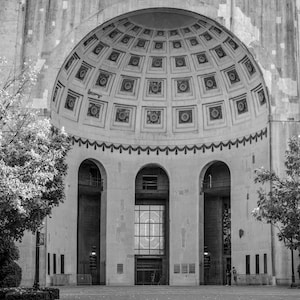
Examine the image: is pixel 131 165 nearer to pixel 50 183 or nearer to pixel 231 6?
pixel 231 6

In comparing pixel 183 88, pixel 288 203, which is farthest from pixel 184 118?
pixel 288 203

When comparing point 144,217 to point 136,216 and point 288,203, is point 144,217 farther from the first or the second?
point 288,203

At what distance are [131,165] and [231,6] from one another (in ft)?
46.2

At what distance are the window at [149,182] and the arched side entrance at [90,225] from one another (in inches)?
147

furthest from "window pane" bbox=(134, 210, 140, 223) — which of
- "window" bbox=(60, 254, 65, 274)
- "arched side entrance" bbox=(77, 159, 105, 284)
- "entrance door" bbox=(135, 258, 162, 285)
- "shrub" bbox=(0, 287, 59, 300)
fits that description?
"shrub" bbox=(0, 287, 59, 300)

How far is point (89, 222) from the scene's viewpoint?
5194 cm

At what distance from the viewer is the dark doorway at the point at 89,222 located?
166 ft

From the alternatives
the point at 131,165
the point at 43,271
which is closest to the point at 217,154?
the point at 131,165

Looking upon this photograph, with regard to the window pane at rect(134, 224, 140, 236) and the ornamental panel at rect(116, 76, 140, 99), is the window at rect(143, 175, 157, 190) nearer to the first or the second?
the window pane at rect(134, 224, 140, 236)

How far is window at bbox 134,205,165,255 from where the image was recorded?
2074 inches

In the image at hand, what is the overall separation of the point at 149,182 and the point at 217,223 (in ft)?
20.0

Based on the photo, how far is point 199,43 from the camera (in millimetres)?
48500

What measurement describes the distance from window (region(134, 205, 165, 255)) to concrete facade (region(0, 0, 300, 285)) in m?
2.16

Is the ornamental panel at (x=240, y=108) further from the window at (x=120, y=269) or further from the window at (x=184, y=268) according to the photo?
the window at (x=120, y=269)
